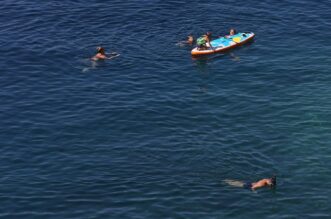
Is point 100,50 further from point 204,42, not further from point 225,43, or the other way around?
point 225,43

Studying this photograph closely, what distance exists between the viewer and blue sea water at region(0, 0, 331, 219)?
41.7 meters

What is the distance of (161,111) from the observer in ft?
171

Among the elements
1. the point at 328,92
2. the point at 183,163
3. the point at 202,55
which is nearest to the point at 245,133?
the point at 183,163

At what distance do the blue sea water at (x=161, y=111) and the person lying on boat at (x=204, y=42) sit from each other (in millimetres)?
1374

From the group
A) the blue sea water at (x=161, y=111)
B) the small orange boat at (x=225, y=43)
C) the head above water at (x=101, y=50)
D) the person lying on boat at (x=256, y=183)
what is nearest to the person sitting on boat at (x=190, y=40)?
the blue sea water at (x=161, y=111)

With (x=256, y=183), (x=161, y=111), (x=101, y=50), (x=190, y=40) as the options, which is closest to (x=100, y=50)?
(x=101, y=50)

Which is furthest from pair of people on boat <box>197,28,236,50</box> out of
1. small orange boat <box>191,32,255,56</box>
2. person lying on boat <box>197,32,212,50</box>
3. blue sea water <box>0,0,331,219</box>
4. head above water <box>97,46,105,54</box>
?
head above water <box>97,46,105,54</box>

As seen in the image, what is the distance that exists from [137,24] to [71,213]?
103ft

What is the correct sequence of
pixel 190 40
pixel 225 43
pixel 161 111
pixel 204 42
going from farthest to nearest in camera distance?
pixel 190 40
pixel 225 43
pixel 204 42
pixel 161 111

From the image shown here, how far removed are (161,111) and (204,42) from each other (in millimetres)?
10679

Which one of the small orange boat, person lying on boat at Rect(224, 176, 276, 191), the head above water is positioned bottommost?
person lying on boat at Rect(224, 176, 276, 191)

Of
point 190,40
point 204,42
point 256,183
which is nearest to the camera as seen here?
point 256,183

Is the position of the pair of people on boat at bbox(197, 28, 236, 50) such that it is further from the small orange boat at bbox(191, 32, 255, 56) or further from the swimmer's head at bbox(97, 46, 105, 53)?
the swimmer's head at bbox(97, 46, 105, 53)

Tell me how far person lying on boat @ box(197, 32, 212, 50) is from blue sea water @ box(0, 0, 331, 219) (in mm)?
1374
